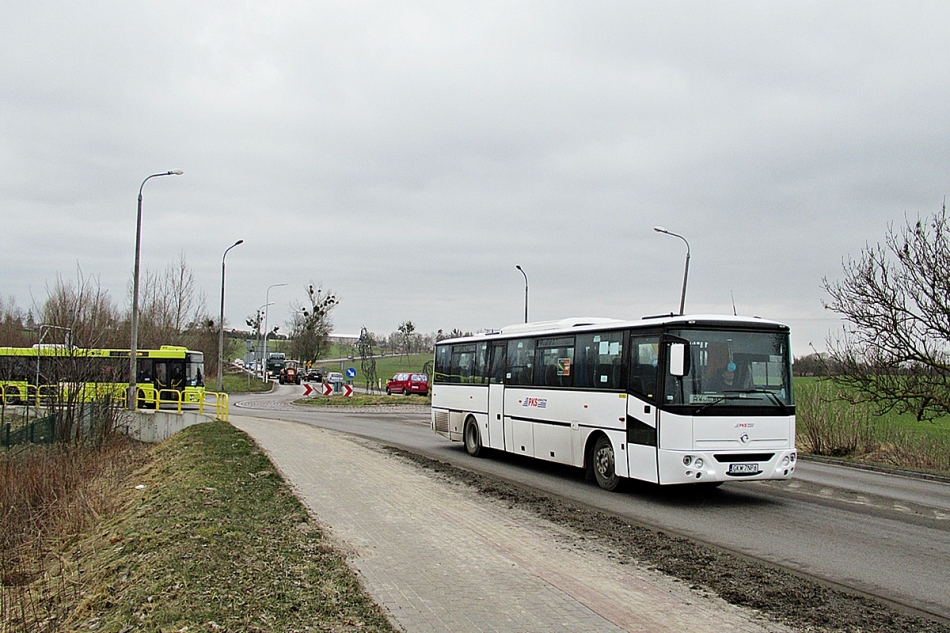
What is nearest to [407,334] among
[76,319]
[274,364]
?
[274,364]

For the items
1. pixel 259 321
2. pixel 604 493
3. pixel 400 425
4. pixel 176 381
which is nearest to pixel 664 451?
pixel 604 493

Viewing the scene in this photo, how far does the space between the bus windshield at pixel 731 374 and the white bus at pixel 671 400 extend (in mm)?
15

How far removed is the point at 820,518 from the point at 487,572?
19.6 ft

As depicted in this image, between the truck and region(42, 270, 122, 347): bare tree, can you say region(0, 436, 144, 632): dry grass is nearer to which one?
region(42, 270, 122, 347): bare tree

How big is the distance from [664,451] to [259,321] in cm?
7589

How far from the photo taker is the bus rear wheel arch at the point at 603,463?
13273 millimetres

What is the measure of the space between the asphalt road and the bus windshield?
155 centimetres

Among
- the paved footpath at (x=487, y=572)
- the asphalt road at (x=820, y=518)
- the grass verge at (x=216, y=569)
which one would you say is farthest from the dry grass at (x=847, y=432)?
the grass verge at (x=216, y=569)

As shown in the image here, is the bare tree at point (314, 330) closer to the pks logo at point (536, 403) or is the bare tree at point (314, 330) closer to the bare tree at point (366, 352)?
the bare tree at point (366, 352)

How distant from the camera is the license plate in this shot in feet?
38.6

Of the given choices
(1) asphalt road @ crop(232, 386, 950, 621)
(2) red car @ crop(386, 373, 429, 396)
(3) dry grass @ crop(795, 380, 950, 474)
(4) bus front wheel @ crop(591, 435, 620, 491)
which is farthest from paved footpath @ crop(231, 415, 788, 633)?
(2) red car @ crop(386, 373, 429, 396)

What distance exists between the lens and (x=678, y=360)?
454 inches

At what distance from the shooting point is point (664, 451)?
11781 millimetres

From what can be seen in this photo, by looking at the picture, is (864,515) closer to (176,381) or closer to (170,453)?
(170,453)
